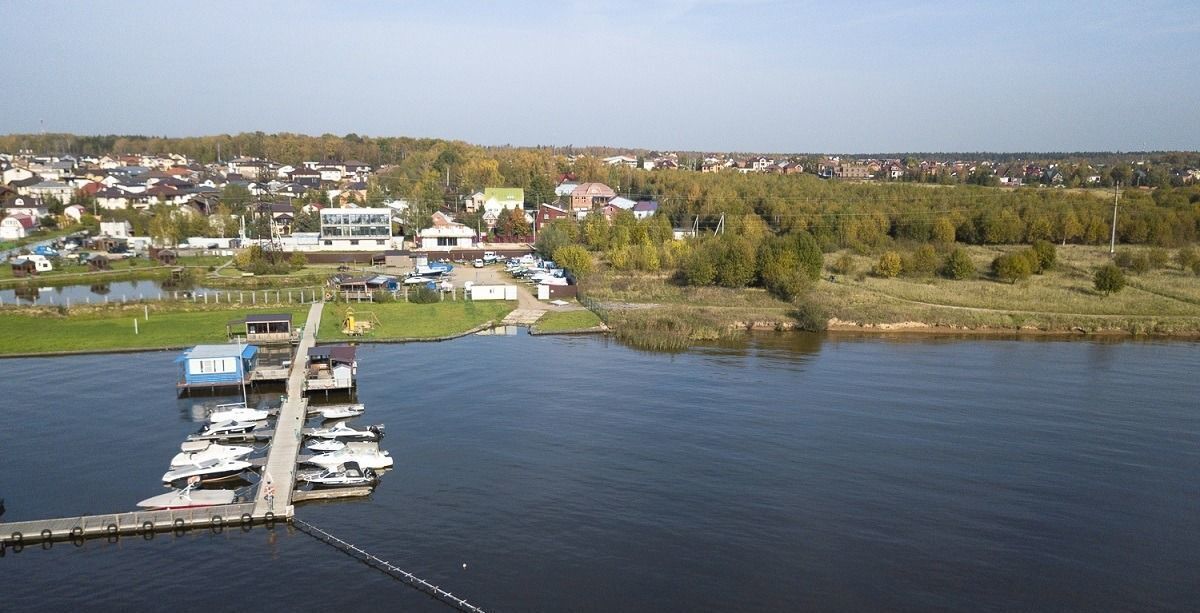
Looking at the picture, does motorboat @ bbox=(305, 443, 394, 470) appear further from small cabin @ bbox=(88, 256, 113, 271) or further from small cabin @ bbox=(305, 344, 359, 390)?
small cabin @ bbox=(88, 256, 113, 271)

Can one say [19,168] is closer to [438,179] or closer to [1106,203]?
[438,179]

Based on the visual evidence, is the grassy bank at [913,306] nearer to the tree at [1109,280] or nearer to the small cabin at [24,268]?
the tree at [1109,280]

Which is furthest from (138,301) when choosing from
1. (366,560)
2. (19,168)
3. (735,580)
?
(19,168)

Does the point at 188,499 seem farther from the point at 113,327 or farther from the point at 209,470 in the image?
the point at 113,327

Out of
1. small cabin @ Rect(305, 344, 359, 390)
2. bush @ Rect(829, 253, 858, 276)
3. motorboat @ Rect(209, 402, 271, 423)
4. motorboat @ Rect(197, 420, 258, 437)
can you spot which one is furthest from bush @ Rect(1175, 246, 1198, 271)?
motorboat @ Rect(197, 420, 258, 437)

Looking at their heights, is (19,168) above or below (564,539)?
above

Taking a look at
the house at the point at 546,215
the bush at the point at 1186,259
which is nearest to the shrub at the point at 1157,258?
the bush at the point at 1186,259
